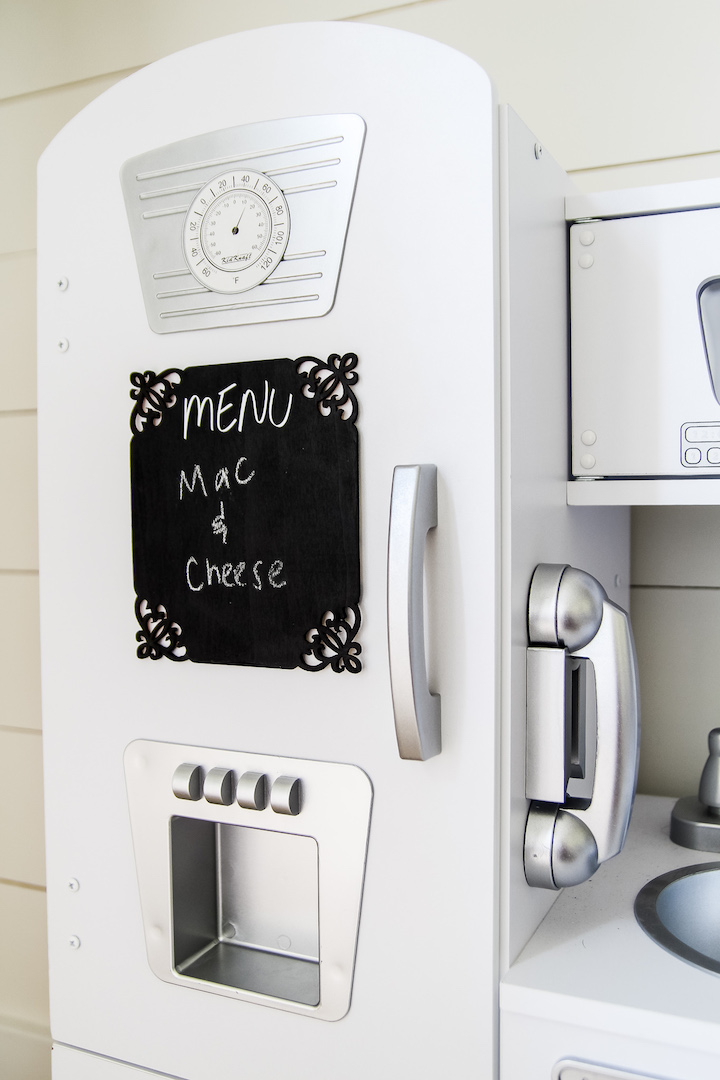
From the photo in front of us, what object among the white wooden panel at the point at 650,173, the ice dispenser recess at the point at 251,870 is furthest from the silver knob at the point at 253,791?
the white wooden panel at the point at 650,173

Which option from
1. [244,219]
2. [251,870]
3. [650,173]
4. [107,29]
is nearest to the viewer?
[244,219]

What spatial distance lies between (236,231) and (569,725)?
603 millimetres

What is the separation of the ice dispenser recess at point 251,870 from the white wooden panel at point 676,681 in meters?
0.66

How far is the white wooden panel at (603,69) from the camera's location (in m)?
1.28

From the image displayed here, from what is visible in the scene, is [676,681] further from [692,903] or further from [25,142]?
[25,142]

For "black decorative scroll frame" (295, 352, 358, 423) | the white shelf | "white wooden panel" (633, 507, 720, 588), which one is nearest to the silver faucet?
"white wooden panel" (633, 507, 720, 588)

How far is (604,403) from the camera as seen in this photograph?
1016 mm

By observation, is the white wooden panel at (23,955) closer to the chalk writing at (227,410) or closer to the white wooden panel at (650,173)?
the chalk writing at (227,410)

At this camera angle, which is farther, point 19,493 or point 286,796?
point 19,493

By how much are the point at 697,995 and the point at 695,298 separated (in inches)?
28.1

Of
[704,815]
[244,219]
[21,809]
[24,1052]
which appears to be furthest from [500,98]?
[24,1052]

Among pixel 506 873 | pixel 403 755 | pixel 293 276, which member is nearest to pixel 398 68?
pixel 293 276

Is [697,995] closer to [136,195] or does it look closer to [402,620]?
[402,620]

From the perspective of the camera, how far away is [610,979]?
81 cm
